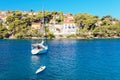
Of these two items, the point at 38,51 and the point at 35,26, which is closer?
the point at 38,51

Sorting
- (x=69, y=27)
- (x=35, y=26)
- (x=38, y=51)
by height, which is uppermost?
(x=35, y=26)

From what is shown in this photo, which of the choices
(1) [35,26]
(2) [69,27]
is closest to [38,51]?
(2) [69,27]

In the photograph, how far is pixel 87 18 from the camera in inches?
7205

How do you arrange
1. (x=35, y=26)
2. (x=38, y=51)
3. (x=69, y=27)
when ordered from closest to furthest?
(x=38, y=51) < (x=69, y=27) < (x=35, y=26)

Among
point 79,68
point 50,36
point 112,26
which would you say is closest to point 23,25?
point 50,36

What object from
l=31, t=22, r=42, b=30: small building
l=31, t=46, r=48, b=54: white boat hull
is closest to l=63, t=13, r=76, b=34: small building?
l=31, t=22, r=42, b=30: small building

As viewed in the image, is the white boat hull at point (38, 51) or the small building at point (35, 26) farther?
the small building at point (35, 26)

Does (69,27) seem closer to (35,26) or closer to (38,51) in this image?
(35,26)

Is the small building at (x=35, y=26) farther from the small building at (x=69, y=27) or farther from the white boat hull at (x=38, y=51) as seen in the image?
the white boat hull at (x=38, y=51)

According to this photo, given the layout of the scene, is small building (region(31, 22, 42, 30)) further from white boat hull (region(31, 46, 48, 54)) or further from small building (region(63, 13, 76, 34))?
white boat hull (region(31, 46, 48, 54))

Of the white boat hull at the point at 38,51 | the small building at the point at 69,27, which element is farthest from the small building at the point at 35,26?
the white boat hull at the point at 38,51

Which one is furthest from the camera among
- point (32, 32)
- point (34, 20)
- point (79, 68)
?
point (34, 20)

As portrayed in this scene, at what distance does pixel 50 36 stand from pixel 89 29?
27.7m

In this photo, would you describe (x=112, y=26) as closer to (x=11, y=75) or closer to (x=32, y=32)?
(x=32, y=32)
